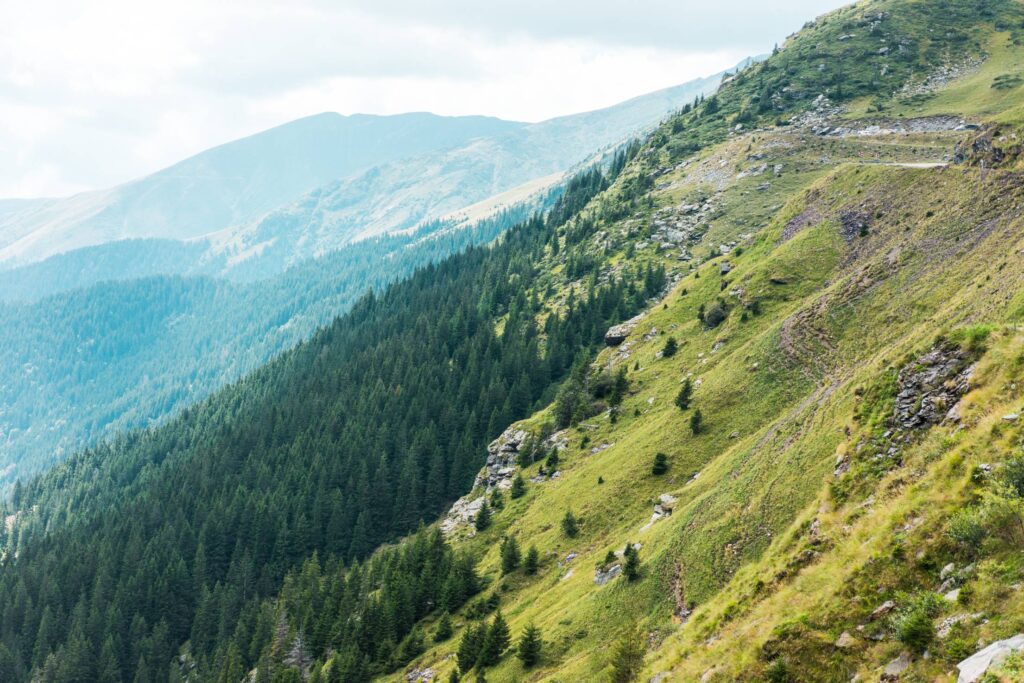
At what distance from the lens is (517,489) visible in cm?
8856

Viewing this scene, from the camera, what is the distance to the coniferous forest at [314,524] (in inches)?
3388

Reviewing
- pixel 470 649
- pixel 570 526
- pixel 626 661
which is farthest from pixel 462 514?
pixel 626 661

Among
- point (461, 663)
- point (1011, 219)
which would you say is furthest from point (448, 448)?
point (1011, 219)

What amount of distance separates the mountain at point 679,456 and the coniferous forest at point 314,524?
0.71m

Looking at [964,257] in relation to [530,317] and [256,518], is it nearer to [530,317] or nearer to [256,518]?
[530,317]

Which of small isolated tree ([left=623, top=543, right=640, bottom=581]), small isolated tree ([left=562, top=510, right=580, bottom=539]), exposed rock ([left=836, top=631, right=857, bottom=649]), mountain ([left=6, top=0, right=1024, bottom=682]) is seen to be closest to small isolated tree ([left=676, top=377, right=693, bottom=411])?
mountain ([left=6, top=0, right=1024, bottom=682])

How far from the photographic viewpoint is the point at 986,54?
15975 cm

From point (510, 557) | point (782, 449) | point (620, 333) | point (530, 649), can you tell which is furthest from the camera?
point (620, 333)

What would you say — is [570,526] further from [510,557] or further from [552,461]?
[552,461]

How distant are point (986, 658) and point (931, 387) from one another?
1884cm

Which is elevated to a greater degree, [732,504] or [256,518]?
[732,504]

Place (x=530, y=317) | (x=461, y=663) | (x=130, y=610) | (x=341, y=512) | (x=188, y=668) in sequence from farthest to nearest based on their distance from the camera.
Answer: (x=530, y=317) → (x=341, y=512) → (x=130, y=610) → (x=188, y=668) → (x=461, y=663)

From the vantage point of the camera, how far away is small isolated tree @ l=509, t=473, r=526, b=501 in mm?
87938

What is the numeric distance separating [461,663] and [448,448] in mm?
73893
